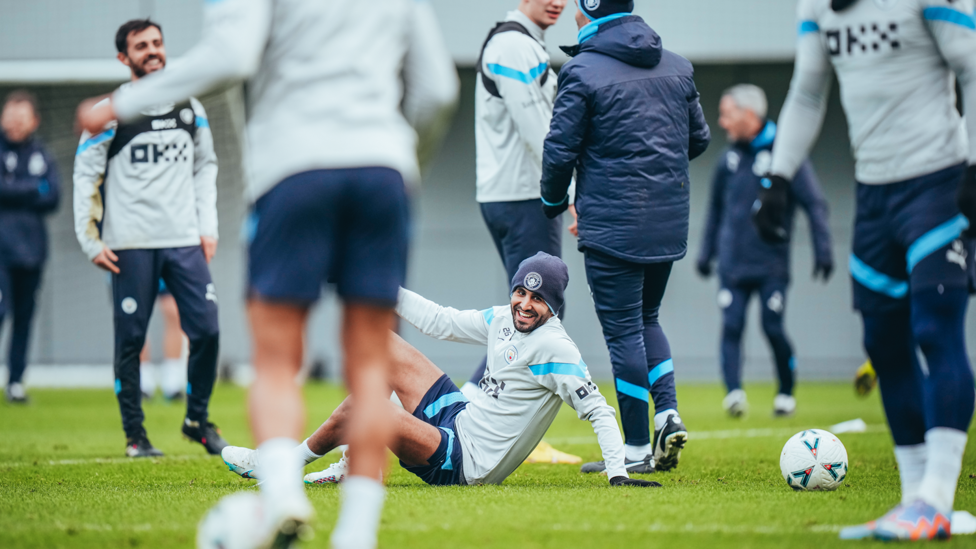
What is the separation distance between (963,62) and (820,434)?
76.3 inches

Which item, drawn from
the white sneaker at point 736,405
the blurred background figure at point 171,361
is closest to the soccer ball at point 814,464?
the white sneaker at point 736,405

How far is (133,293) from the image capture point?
20.7 feet

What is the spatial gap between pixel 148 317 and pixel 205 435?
82 cm

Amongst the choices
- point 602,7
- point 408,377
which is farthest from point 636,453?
point 602,7

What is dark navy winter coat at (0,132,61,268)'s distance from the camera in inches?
422

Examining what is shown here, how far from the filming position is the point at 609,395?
1129 centimetres

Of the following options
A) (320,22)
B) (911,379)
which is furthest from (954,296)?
(320,22)

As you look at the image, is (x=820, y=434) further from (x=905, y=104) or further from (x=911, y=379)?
(x=905, y=104)

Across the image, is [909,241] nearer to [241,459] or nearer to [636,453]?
[636,453]

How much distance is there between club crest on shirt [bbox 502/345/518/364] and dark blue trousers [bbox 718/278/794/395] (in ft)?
17.5

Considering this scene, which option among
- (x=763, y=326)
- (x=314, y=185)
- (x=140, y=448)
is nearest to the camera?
(x=314, y=185)

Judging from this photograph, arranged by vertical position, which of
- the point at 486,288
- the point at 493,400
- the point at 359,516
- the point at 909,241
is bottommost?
the point at 486,288

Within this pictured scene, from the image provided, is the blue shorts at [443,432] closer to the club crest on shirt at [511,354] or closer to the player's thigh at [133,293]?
the club crest on shirt at [511,354]

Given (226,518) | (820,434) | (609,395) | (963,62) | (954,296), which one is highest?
(963,62)
